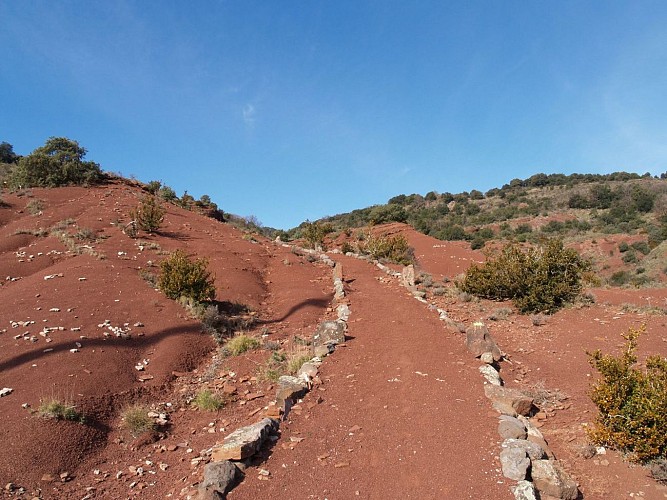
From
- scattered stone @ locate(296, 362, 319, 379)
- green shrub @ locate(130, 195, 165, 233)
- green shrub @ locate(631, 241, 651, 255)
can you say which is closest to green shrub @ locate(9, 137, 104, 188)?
green shrub @ locate(130, 195, 165, 233)

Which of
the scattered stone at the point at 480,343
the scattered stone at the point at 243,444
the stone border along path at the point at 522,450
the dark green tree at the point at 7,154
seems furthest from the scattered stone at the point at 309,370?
the dark green tree at the point at 7,154

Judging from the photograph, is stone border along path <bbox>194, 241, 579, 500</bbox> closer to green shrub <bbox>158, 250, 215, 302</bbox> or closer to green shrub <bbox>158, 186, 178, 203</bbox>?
green shrub <bbox>158, 250, 215, 302</bbox>

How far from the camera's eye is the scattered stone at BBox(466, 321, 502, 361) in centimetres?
833

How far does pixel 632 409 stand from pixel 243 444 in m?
4.70

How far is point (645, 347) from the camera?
8398mm

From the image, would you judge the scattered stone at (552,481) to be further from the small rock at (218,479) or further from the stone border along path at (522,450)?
the small rock at (218,479)

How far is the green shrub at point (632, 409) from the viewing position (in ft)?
16.0

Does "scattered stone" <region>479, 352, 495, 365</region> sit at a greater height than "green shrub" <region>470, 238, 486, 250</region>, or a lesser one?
lesser

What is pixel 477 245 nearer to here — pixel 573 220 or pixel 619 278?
pixel 619 278

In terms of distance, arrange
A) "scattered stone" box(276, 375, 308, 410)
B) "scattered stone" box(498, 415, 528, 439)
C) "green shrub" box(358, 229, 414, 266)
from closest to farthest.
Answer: "scattered stone" box(498, 415, 528, 439) < "scattered stone" box(276, 375, 308, 410) < "green shrub" box(358, 229, 414, 266)

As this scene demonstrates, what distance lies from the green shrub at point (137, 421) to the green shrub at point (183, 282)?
4.59m

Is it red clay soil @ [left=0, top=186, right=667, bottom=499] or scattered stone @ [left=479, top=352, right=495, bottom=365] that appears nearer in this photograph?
red clay soil @ [left=0, top=186, right=667, bottom=499]

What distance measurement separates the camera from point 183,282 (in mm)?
10672

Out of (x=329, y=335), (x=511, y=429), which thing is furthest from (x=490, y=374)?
(x=329, y=335)
